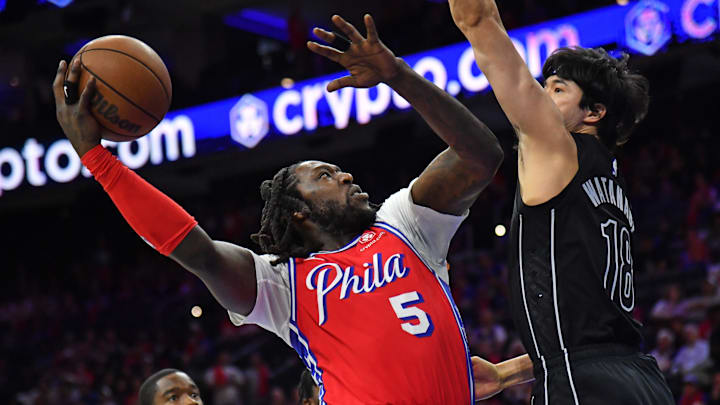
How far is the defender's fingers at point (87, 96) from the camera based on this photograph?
2.99 metres

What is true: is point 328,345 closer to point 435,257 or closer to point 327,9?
point 435,257

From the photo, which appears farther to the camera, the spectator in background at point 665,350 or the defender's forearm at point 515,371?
the spectator in background at point 665,350

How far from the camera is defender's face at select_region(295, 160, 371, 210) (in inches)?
138

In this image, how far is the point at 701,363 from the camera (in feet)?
29.5

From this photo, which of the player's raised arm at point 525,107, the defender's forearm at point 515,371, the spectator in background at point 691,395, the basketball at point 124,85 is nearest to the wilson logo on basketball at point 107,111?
the basketball at point 124,85

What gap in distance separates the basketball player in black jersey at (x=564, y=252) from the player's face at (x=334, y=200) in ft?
2.54

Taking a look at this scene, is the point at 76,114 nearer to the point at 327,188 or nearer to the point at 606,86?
the point at 327,188

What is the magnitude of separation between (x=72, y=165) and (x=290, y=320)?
14.0m

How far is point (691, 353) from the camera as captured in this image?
29.8 feet

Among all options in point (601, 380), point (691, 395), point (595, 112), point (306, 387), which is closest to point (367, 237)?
point (595, 112)

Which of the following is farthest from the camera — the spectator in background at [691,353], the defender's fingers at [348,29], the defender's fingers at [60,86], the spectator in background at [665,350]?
the spectator in background at [665,350]

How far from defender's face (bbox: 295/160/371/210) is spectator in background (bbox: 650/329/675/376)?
21.9 ft

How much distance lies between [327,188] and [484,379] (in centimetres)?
97

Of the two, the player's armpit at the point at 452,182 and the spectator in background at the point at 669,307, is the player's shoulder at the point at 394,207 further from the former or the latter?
the spectator in background at the point at 669,307
